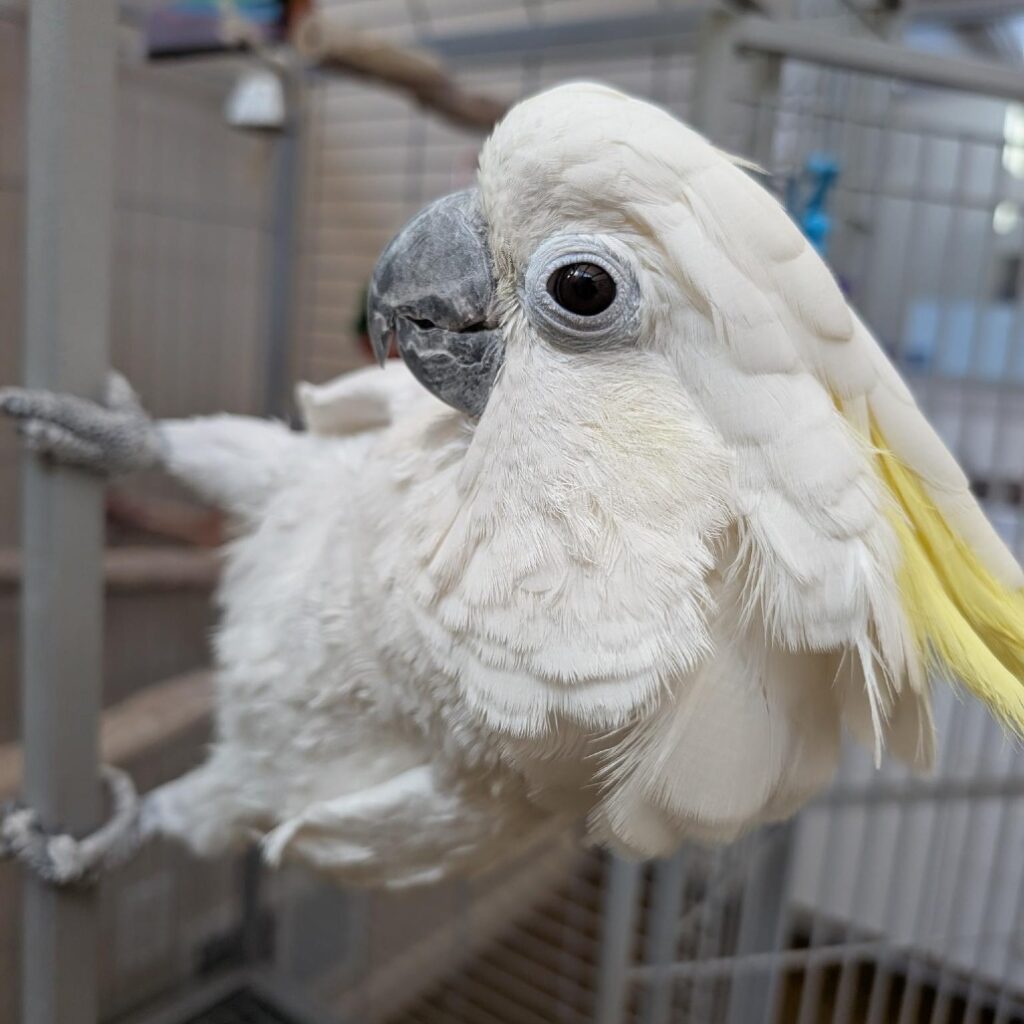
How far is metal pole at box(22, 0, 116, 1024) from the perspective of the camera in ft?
2.17

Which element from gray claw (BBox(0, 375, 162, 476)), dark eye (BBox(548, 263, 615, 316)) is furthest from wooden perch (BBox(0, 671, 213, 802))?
dark eye (BBox(548, 263, 615, 316))

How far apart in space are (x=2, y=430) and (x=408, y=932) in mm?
1412

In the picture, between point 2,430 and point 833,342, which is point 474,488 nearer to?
point 833,342

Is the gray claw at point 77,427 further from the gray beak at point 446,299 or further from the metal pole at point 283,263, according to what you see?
the metal pole at point 283,263

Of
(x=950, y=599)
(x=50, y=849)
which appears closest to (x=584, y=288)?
(x=950, y=599)

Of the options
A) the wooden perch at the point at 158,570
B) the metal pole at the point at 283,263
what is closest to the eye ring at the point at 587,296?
the metal pole at the point at 283,263

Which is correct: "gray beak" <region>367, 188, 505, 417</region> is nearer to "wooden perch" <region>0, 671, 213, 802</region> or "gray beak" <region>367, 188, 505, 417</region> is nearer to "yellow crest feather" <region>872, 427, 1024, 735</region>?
"yellow crest feather" <region>872, 427, 1024, 735</region>

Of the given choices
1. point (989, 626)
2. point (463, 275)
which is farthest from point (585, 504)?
point (989, 626)

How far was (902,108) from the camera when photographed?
5.53ft

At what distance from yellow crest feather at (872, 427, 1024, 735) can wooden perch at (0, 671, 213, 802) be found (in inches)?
38.5

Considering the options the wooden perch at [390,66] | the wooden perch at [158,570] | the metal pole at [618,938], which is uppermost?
the wooden perch at [390,66]

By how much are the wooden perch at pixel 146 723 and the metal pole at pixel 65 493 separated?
0.88ft

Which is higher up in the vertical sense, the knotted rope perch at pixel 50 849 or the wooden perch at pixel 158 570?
the wooden perch at pixel 158 570

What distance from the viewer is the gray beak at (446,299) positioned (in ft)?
1.96
